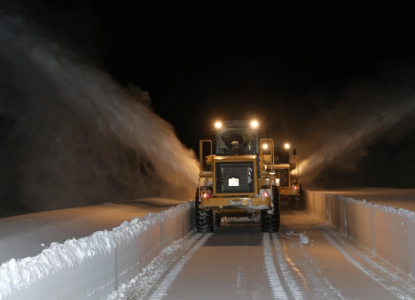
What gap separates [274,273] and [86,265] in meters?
5.26

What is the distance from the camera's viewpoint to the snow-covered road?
10.4 metres

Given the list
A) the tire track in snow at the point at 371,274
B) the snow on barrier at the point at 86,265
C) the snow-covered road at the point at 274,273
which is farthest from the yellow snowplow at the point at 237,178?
the snow on barrier at the point at 86,265

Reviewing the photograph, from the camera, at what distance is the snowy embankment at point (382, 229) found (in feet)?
39.1

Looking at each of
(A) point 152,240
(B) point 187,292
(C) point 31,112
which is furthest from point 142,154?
(B) point 187,292

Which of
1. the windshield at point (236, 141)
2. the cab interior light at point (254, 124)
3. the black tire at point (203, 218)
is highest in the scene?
the cab interior light at point (254, 124)

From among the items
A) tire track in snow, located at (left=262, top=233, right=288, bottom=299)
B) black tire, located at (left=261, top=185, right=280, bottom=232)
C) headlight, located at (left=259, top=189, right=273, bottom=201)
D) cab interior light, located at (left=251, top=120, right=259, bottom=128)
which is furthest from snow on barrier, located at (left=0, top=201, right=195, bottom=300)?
cab interior light, located at (left=251, top=120, right=259, bottom=128)

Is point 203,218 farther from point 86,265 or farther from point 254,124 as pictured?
point 86,265

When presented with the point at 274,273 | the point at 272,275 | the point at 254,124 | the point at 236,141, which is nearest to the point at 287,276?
the point at 272,275

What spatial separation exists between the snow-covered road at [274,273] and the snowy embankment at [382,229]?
0.29 m

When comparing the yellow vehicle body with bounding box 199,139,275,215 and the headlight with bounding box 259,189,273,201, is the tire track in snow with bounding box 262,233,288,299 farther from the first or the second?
the headlight with bounding box 259,189,273,201

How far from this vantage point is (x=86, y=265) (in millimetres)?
8383

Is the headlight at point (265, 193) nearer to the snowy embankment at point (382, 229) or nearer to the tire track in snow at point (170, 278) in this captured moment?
the snowy embankment at point (382, 229)

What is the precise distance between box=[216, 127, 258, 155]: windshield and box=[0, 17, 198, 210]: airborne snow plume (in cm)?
1133

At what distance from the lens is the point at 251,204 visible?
20766 mm
